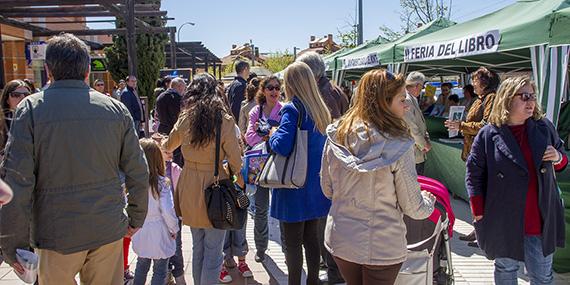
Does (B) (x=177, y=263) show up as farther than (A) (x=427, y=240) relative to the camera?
Yes

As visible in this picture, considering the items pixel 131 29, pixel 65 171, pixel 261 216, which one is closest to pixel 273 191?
pixel 261 216

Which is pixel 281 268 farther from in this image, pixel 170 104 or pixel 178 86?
pixel 178 86

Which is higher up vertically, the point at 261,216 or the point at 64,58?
the point at 64,58

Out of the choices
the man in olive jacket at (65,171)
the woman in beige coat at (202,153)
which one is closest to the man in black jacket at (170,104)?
the woman in beige coat at (202,153)

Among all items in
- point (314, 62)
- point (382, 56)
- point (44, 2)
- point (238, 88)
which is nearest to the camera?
point (314, 62)

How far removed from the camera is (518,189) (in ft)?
10.3

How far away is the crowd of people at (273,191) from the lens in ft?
8.01

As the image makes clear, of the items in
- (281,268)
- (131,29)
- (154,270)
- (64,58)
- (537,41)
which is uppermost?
(131,29)

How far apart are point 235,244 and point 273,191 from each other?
1216 mm

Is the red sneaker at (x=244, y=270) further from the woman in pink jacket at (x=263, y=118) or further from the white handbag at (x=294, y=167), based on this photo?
the white handbag at (x=294, y=167)

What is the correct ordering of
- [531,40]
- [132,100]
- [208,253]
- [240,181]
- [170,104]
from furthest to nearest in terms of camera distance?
[132,100] < [170,104] < [531,40] < [240,181] < [208,253]

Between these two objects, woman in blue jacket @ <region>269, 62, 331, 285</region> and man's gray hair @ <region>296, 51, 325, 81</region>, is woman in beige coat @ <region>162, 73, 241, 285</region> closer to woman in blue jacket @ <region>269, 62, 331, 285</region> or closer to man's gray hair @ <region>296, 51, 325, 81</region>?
woman in blue jacket @ <region>269, 62, 331, 285</region>

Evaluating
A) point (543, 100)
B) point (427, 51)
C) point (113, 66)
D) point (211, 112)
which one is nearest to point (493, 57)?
point (427, 51)

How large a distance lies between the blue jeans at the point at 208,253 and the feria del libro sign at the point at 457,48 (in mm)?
3516
